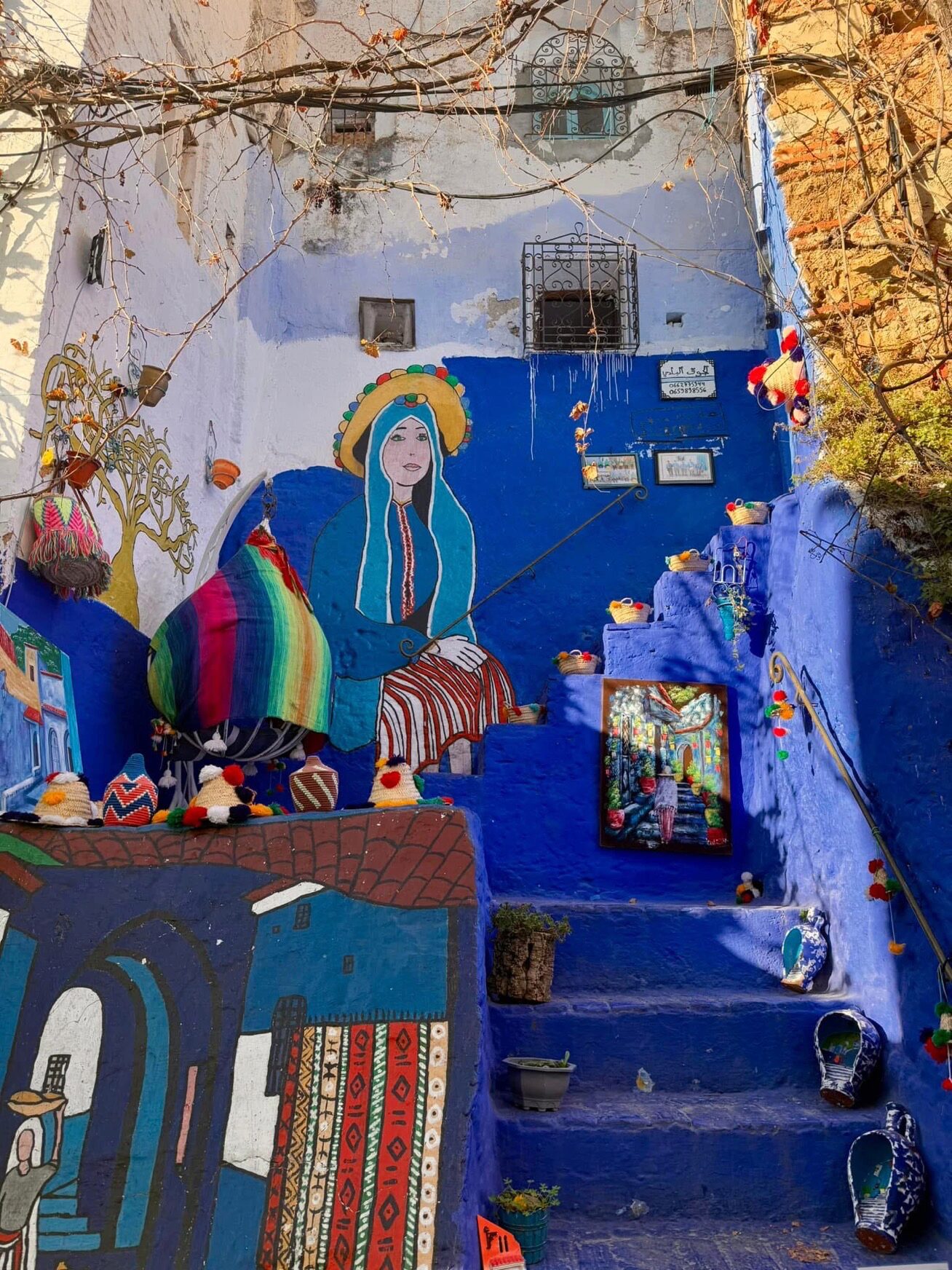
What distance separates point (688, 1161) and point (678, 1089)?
1.42 ft

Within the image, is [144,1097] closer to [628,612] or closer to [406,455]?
[628,612]

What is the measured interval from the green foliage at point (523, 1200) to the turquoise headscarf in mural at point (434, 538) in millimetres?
4471

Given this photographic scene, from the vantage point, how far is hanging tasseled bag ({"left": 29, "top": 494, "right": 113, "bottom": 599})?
5.68 metres

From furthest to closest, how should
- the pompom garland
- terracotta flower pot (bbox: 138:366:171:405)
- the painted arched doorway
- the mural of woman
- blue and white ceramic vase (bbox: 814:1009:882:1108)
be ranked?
1. the mural of woman
2. terracotta flower pot (bbox: 138:366:171:405)
3. the pompom garland
4. blue and white ceramic vase (bbox: 814:1009:882:1108)
5. the painted arched doorway

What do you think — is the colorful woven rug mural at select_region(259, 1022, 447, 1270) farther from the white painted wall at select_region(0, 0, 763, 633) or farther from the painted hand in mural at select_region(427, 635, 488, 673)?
the white painted wall at select_region(0, 0, 763, 633)

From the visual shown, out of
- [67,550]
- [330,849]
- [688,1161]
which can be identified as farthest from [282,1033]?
[67,550]

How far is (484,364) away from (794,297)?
315 centimetres

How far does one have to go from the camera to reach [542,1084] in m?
4.52

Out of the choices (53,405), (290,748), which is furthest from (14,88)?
(290,748)

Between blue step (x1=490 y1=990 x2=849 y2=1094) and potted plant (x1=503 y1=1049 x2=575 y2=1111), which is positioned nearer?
potted plant (x1=503 y1=1049 x2=575 y2=1111)

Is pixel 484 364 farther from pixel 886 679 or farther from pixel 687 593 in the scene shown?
pixel 886 679

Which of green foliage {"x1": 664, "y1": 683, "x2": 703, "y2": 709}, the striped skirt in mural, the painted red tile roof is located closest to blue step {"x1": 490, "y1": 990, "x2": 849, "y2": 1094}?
the painted red tile roof

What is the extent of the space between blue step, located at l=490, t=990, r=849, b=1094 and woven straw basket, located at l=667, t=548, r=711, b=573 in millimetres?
3192

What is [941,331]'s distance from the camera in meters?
5.20
